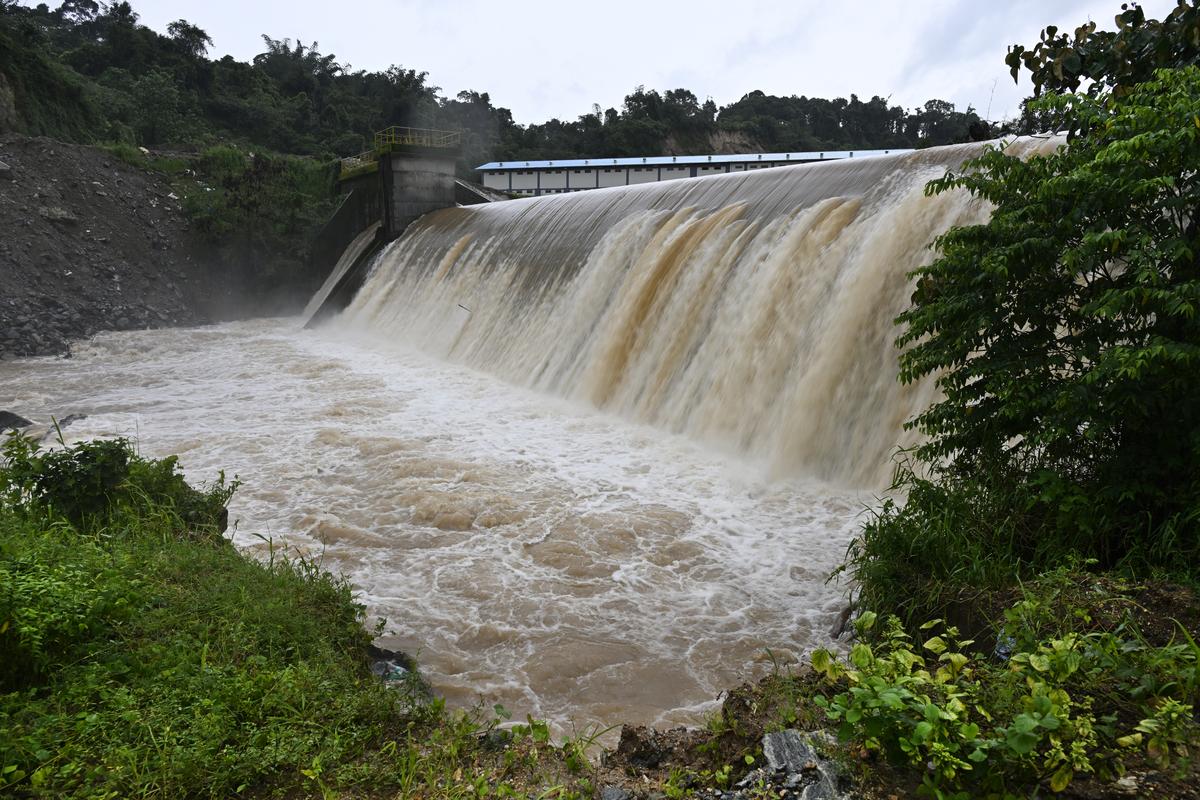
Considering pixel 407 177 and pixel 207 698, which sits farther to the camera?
pixel 407 177

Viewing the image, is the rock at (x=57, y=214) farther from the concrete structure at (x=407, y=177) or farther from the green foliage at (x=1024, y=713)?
the green foliage at (x=1024, y=713)

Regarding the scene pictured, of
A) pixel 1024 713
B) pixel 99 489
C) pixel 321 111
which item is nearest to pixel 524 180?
pixel 321 111

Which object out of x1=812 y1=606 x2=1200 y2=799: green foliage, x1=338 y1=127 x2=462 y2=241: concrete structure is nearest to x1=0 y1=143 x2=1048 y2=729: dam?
x1=812 y1=606 x2=1200 y2=799: green foliage

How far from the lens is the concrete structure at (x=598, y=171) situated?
3388cm

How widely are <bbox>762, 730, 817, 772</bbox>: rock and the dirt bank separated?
1898cm

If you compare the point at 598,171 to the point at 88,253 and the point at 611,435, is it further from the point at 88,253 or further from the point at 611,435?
the point at 611,435

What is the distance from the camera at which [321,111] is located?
1937 inches

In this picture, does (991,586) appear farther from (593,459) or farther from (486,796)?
(593,459)

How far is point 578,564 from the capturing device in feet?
20.7

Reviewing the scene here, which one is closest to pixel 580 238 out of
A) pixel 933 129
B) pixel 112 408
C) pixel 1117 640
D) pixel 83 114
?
pixel 112 408

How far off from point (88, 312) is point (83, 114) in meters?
15.5

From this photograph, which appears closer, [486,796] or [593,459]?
[486,796]

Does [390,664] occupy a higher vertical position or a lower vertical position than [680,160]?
lower

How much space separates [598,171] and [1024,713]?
118 ft
